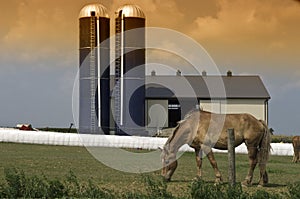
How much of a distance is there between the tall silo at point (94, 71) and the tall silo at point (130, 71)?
83cm

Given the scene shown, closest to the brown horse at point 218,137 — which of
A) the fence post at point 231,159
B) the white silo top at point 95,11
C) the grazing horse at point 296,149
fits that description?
the fence post at point 231,159

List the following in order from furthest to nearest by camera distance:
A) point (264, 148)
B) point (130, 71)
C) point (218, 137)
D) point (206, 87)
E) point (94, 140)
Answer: point (206, 87), point (130, 71), point (94, 140), point (218, 137), point (264, 148)

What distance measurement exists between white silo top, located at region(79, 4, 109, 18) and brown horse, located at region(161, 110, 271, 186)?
3043cm

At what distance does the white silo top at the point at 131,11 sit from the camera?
45.4m

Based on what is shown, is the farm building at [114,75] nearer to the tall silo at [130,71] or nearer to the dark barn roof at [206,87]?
the tall silo at [130,71]

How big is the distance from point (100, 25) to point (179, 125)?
98.4 ft

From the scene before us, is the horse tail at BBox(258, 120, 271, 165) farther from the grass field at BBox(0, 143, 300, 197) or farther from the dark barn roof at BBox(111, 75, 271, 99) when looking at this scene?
the dark barn roof at BBox(111, 75, 271, 99)

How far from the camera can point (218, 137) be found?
15.2m

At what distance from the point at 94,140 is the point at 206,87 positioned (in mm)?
24649

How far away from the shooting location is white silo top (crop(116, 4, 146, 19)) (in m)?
45.4

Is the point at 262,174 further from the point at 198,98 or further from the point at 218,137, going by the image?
the point at 198,98

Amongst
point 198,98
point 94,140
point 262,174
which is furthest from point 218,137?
point 198,98

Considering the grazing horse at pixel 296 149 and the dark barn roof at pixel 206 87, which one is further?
the dark barn roof at pixel 206 87

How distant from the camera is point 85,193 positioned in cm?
1111
